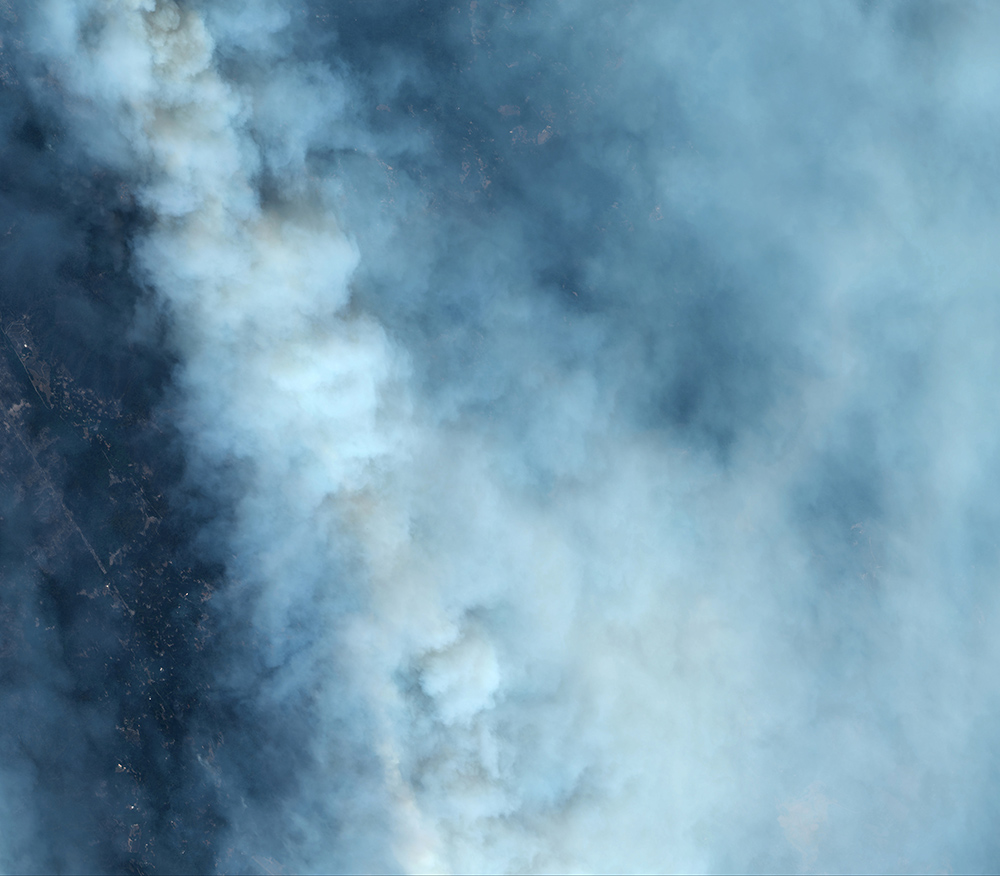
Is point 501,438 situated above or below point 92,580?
above

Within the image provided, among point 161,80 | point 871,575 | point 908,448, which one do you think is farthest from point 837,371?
point 161,80

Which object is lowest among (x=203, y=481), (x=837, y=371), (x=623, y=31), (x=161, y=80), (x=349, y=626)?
(x=349, y=626)

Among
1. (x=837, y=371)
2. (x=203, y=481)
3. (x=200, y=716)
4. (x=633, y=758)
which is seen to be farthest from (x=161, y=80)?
(x=633, y=758)

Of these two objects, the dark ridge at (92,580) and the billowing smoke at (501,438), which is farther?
the dark ridge at (92,580)

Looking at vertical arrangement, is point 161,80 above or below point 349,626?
above

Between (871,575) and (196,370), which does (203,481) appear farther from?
(871,575)

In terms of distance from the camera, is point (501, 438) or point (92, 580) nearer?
point (501, 438)

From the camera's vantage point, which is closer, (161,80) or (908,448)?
(161,80)

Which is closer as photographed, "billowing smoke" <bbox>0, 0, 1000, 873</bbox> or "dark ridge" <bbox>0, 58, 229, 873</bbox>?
"billowing smoke" <bbox>0, 0, 1000, 873</bbox>
